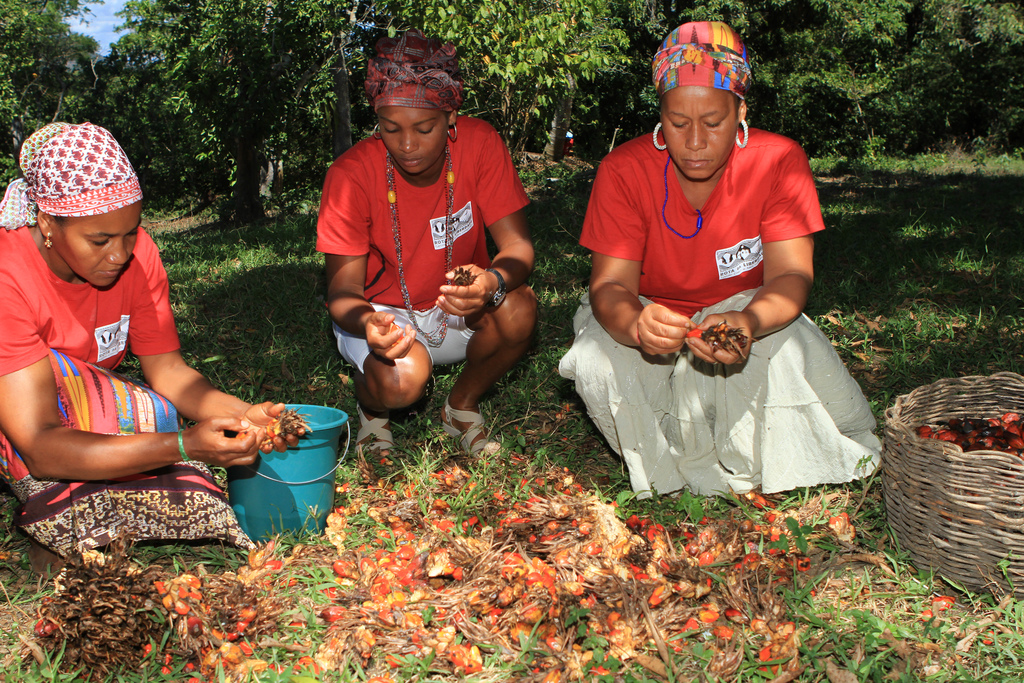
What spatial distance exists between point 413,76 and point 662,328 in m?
1.21

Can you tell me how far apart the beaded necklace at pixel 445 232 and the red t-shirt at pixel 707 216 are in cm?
57

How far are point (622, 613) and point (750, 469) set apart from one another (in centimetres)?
85

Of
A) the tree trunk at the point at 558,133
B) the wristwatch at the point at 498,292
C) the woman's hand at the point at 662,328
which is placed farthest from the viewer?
the tree trunk at the point at 558,133

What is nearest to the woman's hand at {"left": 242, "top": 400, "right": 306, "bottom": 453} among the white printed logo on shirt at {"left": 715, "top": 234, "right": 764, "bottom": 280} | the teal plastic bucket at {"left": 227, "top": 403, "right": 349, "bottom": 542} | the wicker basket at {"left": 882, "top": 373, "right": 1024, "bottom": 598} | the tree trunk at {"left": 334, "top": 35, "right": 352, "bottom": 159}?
the teal plastic bucket at {"left": 227, "top": 403, "right": 349, "bottom": 542}

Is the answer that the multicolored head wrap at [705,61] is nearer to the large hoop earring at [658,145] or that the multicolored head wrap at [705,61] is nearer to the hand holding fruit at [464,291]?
the large hoop earring at [658,145]

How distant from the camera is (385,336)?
2.41m

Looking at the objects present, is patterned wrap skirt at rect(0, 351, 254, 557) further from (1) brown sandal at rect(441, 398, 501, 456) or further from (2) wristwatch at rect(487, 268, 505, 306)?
(2) wristwatch at rect(487, 268, 505, 306)

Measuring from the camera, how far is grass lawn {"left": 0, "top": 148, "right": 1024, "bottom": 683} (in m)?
1.91

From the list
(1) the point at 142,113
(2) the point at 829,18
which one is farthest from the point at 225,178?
(2) the point at 829,18

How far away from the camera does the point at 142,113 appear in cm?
2722

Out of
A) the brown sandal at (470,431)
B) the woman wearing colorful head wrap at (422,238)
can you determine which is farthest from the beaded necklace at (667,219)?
the brown sandal at (470,431)

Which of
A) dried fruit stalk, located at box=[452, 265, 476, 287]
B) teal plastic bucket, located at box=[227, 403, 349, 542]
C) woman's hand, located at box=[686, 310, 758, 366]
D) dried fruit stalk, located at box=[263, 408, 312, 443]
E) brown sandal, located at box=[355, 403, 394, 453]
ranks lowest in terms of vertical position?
brown sandal, located at box=[355, 403, 394, 453]

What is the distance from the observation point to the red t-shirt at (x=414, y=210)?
280 centimetres

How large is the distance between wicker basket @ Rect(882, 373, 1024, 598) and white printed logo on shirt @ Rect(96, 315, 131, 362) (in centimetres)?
246
